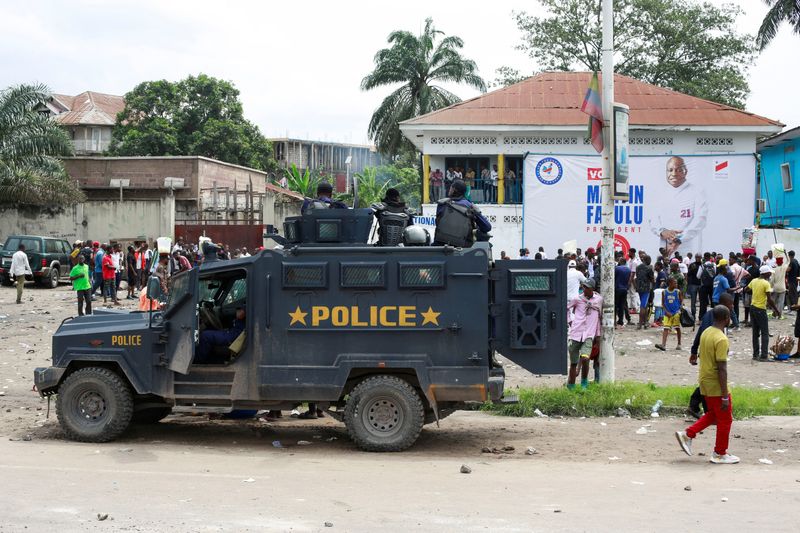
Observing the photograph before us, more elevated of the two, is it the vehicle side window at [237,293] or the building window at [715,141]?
the building window at [715,141]

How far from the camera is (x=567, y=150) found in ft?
101

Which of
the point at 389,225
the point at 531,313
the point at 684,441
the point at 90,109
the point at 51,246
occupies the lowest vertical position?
the point at 684,441

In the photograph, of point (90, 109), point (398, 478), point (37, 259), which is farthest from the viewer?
point (90, 109)

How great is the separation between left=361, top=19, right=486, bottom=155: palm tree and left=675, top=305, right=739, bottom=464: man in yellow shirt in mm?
34594

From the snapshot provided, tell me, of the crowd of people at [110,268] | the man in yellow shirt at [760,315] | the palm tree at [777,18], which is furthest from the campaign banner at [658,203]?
the man in yellow shirt at [760,315]

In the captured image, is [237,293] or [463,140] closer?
[237,293]

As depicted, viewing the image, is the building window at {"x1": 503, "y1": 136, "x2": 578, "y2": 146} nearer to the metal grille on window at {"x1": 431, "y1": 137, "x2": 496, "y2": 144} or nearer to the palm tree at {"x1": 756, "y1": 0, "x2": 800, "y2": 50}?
the metal grille on window at {"x1": 431, "y1": 137, "x2": 496, "y2": 144}

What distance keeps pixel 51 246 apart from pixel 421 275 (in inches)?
991

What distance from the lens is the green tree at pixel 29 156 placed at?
36.0m

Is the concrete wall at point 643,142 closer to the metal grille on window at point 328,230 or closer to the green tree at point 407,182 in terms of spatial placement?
the metal grille on window at point 328,230

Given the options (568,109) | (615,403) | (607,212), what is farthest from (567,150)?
(615,403)

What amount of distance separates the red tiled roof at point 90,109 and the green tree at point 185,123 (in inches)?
250

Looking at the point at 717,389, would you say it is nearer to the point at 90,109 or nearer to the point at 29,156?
the point at 29,156

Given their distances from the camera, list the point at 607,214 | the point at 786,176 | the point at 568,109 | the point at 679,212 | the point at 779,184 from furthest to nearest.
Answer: the point at 779,184, the point at 786,176, the point at 568,109, the point at 679,212, the point at 607,214
